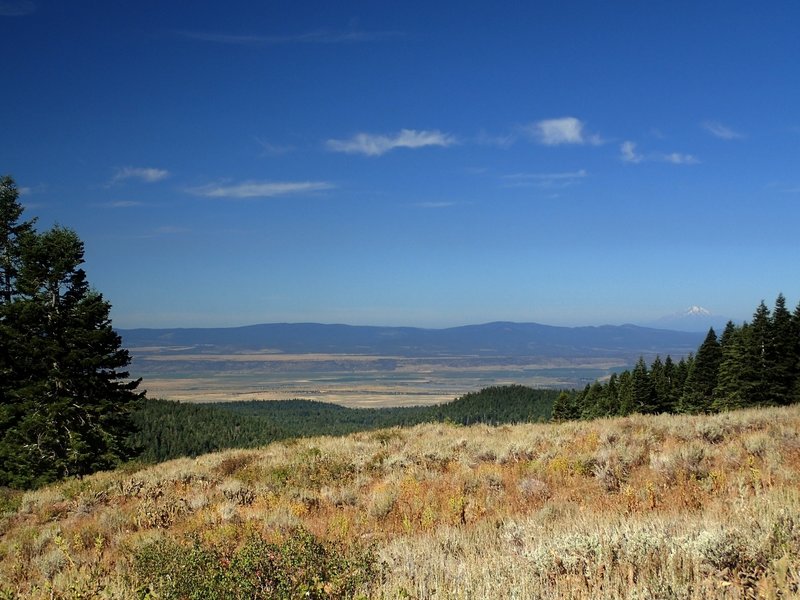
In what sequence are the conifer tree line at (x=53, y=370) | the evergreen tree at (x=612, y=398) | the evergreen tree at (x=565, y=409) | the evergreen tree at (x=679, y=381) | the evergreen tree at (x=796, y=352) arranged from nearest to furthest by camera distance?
the conifer tree line at (x=53, y=370) < the evergreen tree at (x=796, y=352) < the evergreen tree at (x=679, y=381) < the evergreen tree at (x=612, y=398) < the evergreen tree at (x=565, y=409)

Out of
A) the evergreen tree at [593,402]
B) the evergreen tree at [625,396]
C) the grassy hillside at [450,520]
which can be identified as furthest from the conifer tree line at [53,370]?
the evergreen tree at [593,402]

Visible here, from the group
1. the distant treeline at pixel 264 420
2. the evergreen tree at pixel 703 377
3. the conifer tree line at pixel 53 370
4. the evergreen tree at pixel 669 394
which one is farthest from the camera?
the distant treeline at pixel 264 420

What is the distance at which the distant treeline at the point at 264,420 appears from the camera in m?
91.6

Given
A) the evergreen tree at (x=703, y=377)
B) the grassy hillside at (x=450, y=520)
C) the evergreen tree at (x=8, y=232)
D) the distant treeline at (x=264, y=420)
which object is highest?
the evergreen tree at (x=8, y=232)

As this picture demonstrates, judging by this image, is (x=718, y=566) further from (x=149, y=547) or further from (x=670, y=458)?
(x=149, y=547)

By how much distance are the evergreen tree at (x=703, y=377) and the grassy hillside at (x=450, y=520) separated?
161 feet

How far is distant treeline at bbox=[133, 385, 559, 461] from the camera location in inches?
3605

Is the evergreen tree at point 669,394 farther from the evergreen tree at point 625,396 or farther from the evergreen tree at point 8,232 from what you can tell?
the evergreen tree at point 8,232

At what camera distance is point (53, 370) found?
26031 millimetres

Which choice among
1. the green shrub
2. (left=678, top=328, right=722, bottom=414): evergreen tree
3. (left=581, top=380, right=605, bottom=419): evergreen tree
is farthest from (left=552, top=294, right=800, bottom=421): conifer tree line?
the green shrub

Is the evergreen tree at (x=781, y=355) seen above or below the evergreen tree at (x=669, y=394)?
above

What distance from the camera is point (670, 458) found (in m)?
9.16

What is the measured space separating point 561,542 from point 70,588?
494 cm

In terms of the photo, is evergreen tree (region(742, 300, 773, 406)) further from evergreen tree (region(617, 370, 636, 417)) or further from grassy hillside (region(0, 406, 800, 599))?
grassy hillside (region(0, 406, 800, 599))
